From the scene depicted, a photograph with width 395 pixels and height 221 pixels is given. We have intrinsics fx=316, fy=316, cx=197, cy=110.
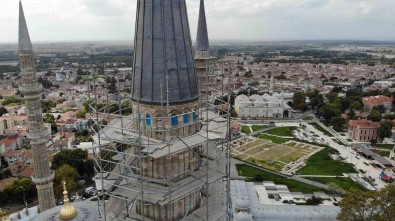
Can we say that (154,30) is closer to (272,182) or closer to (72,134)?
(272,182)

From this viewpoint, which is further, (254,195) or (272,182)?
(272,182)

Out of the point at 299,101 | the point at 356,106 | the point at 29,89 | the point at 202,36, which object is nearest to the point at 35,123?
the point at 29,89

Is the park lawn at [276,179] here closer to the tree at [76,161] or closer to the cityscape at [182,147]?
the cityscape at [182,147]

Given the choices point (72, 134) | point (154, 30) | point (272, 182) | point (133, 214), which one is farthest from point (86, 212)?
point (72, 134)

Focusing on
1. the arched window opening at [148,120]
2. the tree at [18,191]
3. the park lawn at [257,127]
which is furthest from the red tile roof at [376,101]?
the arched window opening at [148,120]

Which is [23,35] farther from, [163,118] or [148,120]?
[163,118]

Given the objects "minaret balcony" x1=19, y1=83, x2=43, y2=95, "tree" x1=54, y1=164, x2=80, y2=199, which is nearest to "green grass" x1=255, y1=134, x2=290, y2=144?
"tree" x1=54, y1=164, x2=80, y2=199
